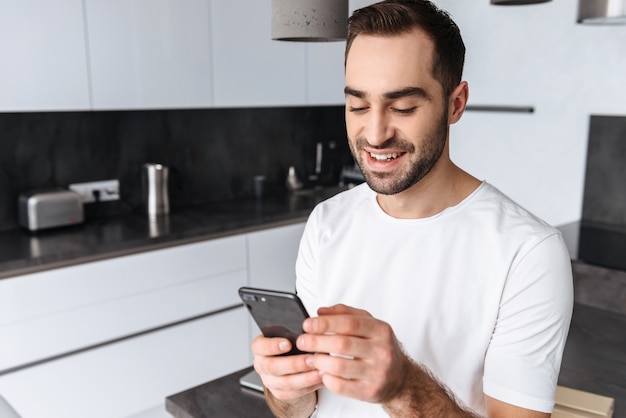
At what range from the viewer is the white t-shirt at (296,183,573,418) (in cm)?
103

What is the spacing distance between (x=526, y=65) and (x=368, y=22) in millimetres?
2352

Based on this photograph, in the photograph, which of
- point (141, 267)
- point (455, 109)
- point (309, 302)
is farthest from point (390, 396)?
point (141, 267)

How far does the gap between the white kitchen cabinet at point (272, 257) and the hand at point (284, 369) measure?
1.86m

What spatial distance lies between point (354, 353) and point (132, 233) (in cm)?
192

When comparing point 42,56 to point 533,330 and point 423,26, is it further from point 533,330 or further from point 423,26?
point 533,330

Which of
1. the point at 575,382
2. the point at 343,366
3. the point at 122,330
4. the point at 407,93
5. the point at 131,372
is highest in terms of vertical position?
the point at 407,93

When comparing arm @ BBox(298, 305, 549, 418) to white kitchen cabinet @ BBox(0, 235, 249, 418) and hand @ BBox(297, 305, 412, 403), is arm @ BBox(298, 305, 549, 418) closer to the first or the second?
hand @ BBox(297, 305, 412, 403)

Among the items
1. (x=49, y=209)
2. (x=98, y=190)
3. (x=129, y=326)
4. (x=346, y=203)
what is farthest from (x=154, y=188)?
(x=346, y=203)

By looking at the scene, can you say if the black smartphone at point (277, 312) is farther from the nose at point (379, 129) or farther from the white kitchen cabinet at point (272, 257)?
the white kitchen cabinet at point (272, 257)

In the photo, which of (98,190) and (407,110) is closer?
(407,110)

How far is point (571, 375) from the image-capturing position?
53.2 inches

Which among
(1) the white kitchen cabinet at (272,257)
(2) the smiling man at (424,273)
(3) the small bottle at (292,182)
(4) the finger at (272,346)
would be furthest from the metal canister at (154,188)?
(4) the finger at (272,346)

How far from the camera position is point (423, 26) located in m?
1.10

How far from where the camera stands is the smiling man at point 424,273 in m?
0.95
